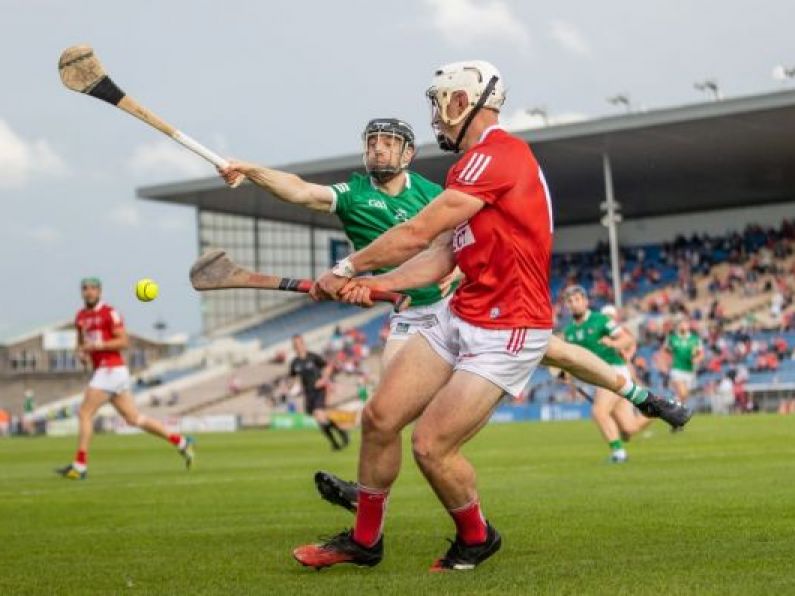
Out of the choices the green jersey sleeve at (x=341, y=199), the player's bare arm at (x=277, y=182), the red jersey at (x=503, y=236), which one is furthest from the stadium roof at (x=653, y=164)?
the red jersey at (x=503, y=236)

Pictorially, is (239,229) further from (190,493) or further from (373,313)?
(190,493)

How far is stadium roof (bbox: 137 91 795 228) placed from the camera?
171ft

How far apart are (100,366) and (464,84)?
1268 cm

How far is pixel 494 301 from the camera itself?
7.53 m

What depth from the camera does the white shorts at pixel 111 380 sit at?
753 inches

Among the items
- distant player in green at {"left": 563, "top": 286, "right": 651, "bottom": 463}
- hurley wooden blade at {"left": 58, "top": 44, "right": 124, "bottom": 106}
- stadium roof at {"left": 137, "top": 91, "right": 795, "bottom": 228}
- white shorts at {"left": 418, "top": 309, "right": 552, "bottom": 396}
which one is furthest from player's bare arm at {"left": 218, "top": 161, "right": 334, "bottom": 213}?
stadium roof at {"left": 137, "top": 91, "right": 795, "bottom": 228}

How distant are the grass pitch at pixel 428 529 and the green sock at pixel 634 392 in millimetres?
866

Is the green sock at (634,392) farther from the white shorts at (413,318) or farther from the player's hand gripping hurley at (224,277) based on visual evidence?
the player's hand gripping hurley at (224,277)

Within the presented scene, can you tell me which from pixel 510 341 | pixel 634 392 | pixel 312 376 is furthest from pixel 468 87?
pixel 312 376

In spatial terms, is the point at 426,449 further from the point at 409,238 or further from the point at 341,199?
the point at 341,199

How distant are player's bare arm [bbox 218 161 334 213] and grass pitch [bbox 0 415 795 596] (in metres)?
2.34

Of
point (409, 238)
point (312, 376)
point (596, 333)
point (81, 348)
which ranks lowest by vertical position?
point (312, 376)

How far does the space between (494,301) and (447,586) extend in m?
1.53

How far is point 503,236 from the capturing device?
749 centimetres
